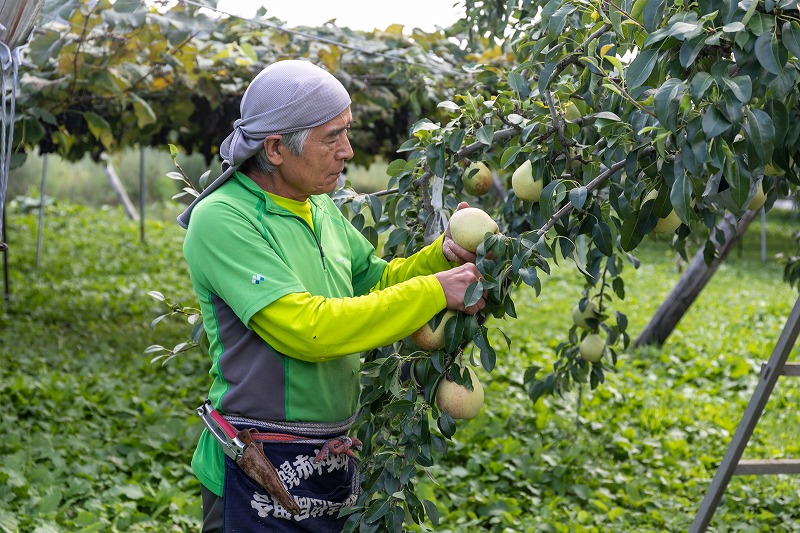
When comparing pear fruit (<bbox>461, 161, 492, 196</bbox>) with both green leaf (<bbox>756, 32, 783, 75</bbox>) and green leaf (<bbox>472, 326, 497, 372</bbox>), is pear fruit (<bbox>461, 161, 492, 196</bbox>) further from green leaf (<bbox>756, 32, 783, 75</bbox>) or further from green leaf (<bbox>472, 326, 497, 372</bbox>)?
green leaf (<bbox>756, 32, 783, 75</bbox>)

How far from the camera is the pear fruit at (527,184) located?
196cm

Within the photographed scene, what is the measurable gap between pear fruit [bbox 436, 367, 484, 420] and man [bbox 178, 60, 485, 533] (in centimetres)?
19

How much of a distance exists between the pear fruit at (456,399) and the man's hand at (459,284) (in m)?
0.19

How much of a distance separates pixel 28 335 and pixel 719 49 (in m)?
5.33

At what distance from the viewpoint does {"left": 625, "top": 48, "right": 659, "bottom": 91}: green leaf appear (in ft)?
4.76

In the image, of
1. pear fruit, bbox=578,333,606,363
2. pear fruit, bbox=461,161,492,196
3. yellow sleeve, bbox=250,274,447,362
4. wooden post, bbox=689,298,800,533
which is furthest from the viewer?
pear fruit, bbox=578,333,606,363

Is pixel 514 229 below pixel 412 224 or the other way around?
below

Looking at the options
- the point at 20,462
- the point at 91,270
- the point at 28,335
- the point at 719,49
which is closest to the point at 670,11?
the point at 719,49

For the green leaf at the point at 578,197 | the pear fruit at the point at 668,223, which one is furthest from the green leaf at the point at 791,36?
the pear fruit at the point at 668,223

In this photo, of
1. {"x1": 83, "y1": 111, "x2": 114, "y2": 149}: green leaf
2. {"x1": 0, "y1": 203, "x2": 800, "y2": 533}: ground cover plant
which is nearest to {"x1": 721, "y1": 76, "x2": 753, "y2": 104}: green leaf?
{"x1": 0, "y1": 203, "x2": 800, "y2": 533}: ground cover plant

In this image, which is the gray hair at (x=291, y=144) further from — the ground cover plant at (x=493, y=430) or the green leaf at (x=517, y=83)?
the ground cover plant at (x=493, y=430)

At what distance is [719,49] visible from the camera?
1.46 meters

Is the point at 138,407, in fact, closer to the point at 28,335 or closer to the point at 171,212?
the point at 28,335

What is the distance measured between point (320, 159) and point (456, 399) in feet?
1.82
